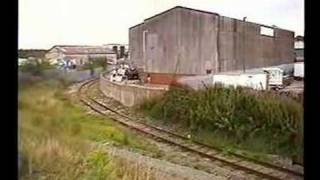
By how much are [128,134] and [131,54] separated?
0.75 ft

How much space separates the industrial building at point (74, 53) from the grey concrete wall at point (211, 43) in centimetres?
11

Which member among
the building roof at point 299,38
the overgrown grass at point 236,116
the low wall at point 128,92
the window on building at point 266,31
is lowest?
the overgrown grass at point 236,116

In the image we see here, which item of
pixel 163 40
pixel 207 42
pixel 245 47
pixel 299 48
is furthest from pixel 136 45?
pixel 299 48

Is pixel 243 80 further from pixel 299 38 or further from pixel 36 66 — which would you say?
pixel 36 66

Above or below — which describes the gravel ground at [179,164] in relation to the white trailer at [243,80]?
below

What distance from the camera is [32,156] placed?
1.21 m

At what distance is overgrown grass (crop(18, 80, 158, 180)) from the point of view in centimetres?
121

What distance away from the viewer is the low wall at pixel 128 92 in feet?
4.10

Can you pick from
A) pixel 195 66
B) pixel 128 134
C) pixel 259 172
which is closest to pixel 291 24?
pixel 195 66

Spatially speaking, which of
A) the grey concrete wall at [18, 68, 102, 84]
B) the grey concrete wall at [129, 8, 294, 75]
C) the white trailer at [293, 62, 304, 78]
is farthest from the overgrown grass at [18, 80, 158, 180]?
the white trailer at [293, 62, 304, 78]

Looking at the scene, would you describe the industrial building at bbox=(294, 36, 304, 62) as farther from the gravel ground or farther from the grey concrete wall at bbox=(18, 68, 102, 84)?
the grey concrete wall at bbox=(18, 68, 102, 84)

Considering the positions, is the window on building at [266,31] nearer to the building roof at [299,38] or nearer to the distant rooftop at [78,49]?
the building roof at [299,38]

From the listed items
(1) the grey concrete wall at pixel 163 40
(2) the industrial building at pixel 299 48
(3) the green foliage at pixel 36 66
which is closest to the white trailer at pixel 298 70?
(2) the industrial building at pixel 299 48

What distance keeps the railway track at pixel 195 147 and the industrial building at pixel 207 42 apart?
5.8 inches
